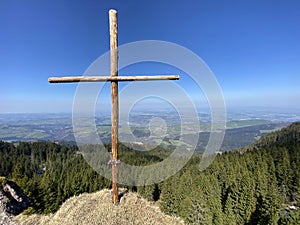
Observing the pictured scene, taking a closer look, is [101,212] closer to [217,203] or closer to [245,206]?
[217,203]

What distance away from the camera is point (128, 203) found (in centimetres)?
965

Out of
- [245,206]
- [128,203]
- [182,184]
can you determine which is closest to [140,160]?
[182,184]

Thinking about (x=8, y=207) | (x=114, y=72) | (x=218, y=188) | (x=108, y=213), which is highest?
(x=114, y=72)

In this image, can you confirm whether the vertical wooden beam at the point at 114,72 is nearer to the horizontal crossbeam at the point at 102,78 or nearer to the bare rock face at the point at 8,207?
the horizontal crossbeam at the point at 102,78

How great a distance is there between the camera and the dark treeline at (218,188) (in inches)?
1538

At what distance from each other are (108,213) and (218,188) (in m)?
49.0

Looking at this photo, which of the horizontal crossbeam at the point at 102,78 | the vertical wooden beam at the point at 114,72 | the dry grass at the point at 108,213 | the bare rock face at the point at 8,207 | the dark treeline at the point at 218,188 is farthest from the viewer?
the dark treeline at the point at 218,188

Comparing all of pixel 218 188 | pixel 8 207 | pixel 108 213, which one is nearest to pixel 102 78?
pixel 108 213

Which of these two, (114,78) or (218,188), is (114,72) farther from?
(218,188)

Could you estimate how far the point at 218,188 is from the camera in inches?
2063

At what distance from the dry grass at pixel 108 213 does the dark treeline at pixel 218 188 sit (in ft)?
36.7

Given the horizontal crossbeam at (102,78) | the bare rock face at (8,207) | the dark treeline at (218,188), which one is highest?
the horizontal crossbeam at (102,78)

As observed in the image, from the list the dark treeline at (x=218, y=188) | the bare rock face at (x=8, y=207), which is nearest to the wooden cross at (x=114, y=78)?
the bare rock face at (x=8, y=207)

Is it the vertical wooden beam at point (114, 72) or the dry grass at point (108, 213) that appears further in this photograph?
the dry grass at point (108, 213)
